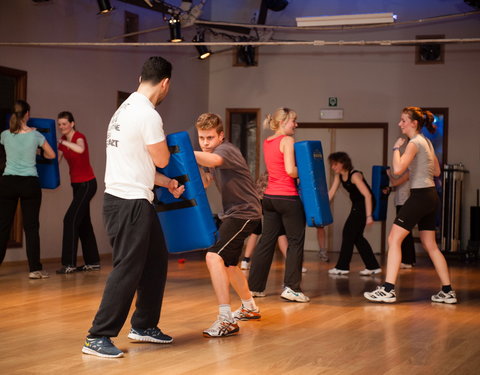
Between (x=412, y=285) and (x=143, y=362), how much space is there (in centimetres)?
421

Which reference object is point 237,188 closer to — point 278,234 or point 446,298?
point 278,234

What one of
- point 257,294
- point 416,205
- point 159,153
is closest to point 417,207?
point 416,205

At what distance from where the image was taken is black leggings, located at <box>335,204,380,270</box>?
806 centimetres

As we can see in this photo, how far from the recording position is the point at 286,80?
39.4 feet

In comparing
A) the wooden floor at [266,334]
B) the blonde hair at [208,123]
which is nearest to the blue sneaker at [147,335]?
the wooden floor at [266,334]

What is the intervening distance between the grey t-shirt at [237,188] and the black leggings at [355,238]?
354cm

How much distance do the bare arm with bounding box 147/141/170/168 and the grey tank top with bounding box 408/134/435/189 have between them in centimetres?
286

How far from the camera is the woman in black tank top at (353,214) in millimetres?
7984

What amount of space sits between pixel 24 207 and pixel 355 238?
3.42 metres

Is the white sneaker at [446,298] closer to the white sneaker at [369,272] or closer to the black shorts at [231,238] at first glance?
the white sneaker at [369,272]

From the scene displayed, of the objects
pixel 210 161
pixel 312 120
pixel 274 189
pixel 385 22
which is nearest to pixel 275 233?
pixel 274 189

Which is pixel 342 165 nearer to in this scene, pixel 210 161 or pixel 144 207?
pixel 210 161

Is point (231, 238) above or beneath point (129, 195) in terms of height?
beneath

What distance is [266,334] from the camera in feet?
14.8
